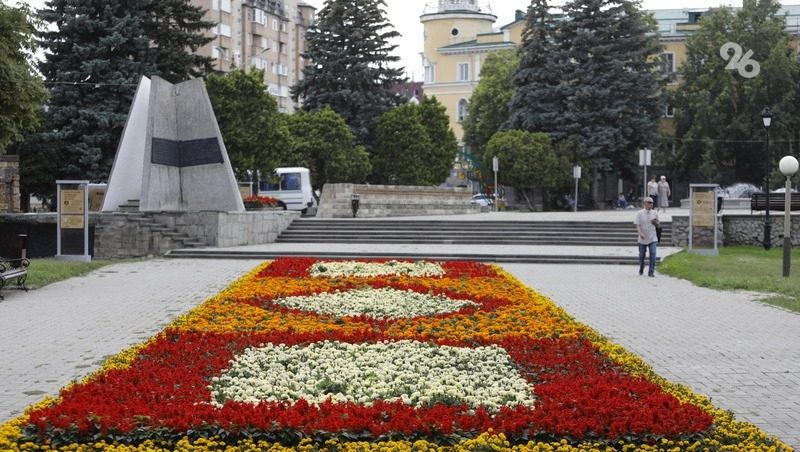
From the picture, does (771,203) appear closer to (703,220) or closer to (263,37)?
(703,220)

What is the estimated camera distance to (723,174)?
211 ft

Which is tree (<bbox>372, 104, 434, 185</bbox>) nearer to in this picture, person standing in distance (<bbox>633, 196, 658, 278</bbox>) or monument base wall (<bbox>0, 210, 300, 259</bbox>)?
monument base wall (<bbox>0, 210, 300, 259</bbox>)

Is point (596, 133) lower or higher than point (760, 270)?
higher

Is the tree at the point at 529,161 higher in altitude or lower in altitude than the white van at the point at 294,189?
higher

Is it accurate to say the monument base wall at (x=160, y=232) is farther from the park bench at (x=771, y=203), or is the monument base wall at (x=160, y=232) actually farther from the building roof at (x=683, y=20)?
the building roof at (x=683, y=20)

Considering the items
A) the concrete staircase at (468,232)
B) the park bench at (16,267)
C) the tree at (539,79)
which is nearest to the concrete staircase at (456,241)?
the concrete staircase at (468,232)

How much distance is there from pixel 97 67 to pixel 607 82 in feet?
94.2

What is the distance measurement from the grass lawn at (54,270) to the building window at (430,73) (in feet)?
228

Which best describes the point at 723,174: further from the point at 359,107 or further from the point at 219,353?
the point at 219,353

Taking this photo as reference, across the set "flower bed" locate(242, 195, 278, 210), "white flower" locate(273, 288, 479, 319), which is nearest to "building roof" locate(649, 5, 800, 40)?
"flower bed" locate(242, 195, 278, 210)

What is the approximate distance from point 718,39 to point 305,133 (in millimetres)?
28437

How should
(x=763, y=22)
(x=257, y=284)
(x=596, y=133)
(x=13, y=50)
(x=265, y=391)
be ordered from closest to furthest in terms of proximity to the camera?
(x=265, y=391)
(x=257, y=284)
(x=13, y=50)
(x=596, y=133)
(x=763, y=22)

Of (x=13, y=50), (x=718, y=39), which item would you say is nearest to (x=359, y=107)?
(x=718, y=39)

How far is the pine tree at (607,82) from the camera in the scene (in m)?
56.9
